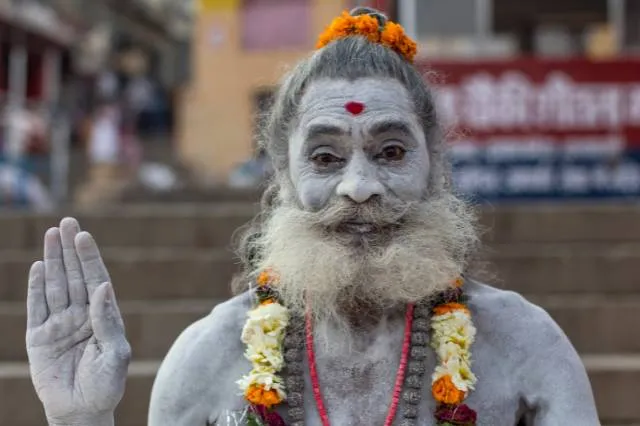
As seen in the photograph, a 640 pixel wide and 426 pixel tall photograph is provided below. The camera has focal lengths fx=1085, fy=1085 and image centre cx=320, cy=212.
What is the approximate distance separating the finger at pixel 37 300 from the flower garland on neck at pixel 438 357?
40 centimetres

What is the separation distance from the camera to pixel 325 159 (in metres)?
2.15

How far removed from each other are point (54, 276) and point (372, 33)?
81 cm

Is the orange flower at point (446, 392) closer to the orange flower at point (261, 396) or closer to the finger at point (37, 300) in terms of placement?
the orange flower at point (261, 396)

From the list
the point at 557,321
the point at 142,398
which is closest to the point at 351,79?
the point at 142,398

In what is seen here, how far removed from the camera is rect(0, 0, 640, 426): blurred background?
5145 mm

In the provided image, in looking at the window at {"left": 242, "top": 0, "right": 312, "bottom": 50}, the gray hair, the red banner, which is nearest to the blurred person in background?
the red banner

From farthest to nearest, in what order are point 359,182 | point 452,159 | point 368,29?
point 452,159
point 368,29
point 359,182

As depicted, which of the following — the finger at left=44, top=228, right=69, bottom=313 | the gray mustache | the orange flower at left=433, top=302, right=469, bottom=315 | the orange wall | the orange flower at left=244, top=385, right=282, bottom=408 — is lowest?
the orange flower at left=244, top=385, right=282, bottom=408

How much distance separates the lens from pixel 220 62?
15.0 metres

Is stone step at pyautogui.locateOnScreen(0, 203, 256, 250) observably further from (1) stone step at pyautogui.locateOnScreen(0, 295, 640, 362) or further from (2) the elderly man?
(2) the elderly man

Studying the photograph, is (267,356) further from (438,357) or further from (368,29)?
(368,29)

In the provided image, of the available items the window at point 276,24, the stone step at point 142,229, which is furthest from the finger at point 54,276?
the window at point 276,24

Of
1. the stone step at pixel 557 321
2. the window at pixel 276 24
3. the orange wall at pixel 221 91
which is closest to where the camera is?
the stone step at pixel 557 321

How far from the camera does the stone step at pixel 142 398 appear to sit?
457 cm
